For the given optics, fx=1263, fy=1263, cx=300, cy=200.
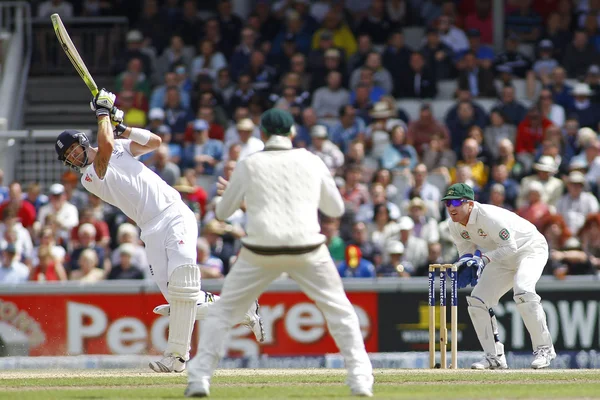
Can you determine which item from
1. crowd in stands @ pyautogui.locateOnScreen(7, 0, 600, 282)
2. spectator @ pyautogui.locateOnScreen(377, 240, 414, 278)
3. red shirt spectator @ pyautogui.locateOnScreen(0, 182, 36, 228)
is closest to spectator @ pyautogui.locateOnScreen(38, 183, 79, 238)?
crowd in stands @ pyautogui.locateOnScreen(7, 0, 600, 282)

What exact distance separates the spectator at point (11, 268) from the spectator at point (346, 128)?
5001 millimetres

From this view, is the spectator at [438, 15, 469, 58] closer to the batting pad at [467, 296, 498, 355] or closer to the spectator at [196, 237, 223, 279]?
the spectator at [196, 237, 223, 279]

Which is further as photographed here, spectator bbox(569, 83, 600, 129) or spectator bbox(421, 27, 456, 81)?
spectator bbox(421, 27, 456, 81)

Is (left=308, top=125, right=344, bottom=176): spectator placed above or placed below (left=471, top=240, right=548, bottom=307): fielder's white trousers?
above

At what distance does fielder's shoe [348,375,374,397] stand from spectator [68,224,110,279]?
8152mm

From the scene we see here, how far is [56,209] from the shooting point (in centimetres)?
1758

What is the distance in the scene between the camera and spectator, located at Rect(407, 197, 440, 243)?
16641mm

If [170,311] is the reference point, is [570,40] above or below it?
above

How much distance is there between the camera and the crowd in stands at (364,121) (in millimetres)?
16531

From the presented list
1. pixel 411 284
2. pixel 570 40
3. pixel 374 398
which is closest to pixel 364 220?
pixel 411 284

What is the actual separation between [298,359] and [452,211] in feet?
13.8

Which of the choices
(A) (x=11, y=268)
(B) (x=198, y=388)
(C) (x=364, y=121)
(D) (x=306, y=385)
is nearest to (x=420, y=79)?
(C) (x=364, y=121)

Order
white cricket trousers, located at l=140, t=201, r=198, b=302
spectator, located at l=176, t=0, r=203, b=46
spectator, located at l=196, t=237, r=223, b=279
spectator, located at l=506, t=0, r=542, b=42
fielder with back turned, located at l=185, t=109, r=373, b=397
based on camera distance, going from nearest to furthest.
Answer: fielder with back turned, located at l=185, t=109, r=373, b=397, white cricket trousers, located at l=140, t=201, r=198, b=302, spectator, located at l=196, t=237, r=223, b=279, spectator, located at l=176, t=0, r=203, b=46, spectator, located at l=506, t=0, r=542, b=42

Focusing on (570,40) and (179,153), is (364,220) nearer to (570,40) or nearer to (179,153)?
(179,153)
